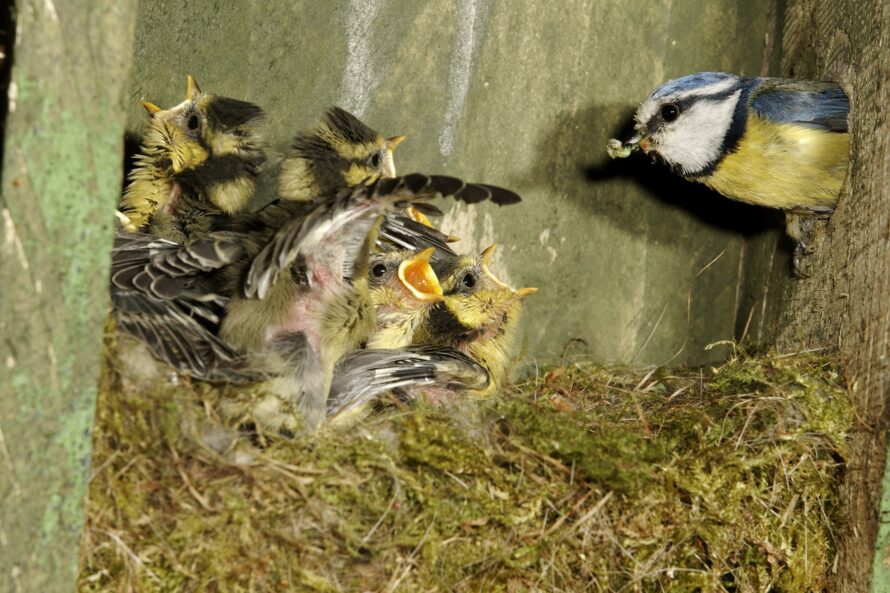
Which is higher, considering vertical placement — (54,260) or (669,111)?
(669,111)

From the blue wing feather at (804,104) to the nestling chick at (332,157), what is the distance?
0.81 metres

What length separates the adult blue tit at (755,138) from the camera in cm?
202

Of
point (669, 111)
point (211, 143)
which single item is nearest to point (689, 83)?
point (669, 111)

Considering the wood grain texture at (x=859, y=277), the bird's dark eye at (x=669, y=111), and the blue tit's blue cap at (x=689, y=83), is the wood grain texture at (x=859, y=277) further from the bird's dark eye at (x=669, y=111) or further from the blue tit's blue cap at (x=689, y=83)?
the bird's dark eye at (x=669, y=111)

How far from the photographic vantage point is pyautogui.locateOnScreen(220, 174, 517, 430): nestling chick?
5.25ft

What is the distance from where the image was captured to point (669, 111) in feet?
7.34

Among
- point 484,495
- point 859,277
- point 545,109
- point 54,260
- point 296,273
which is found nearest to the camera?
point 54,260

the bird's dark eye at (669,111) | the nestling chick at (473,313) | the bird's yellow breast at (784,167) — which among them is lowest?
the nestling chick at (473,313)

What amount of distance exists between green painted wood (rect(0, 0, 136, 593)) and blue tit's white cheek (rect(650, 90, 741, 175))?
1325mm

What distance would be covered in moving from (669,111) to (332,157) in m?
0.74

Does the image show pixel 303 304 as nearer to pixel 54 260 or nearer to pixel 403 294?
pixel 403 294

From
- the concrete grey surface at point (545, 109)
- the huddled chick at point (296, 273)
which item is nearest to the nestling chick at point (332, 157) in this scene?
the huddled chick at point (296, 273)

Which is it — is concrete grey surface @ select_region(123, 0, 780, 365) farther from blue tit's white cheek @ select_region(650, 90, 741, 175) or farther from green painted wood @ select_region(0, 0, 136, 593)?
green painted wood @ select_region(0, 0, 136, 593)

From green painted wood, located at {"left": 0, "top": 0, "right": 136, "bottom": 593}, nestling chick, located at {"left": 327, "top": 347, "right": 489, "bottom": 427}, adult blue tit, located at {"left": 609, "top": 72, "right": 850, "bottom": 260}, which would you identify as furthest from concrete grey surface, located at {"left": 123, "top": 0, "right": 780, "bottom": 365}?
green painted wood, located at {"left": 0, "top": 0, "right": 136, "bottom": 593}
